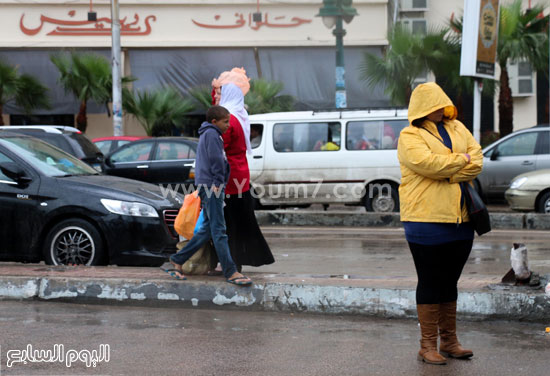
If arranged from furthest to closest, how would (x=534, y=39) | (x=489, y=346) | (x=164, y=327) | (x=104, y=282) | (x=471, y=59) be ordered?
(x=534, y=39), (x=471, y=59), (x=104, y=282), (x=164, y=327), (x=489, y=346)

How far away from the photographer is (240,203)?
688 centimetres

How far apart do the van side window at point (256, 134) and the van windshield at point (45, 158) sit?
654cm

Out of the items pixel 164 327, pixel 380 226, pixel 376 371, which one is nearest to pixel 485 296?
pixel 376 371

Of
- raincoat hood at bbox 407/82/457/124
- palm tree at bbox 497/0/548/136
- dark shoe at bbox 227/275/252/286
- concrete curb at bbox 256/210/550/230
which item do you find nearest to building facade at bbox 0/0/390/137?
palm tree at bbox 497/0/548/136

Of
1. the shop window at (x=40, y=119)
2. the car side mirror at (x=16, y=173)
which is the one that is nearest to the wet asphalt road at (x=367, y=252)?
the car side mirror at (x=16, y=173)

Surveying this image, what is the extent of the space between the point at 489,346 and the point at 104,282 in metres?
3.05

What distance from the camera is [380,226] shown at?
1390 centimetres

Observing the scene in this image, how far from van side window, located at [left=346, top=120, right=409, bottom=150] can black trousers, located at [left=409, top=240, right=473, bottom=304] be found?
9.65 m

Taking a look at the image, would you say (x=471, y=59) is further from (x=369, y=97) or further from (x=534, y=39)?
(x=369, y=97)

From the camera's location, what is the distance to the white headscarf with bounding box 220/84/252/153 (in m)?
6.90

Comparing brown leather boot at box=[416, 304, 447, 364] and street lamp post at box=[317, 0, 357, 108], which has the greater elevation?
street lamp post at box=[317, 0, 357, 108]

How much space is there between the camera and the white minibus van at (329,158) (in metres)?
14.7

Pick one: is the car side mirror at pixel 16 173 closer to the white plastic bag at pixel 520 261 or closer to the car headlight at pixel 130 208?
the car headlight at pixel 130 208

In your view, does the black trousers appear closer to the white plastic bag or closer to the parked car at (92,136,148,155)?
the white plastic bag
